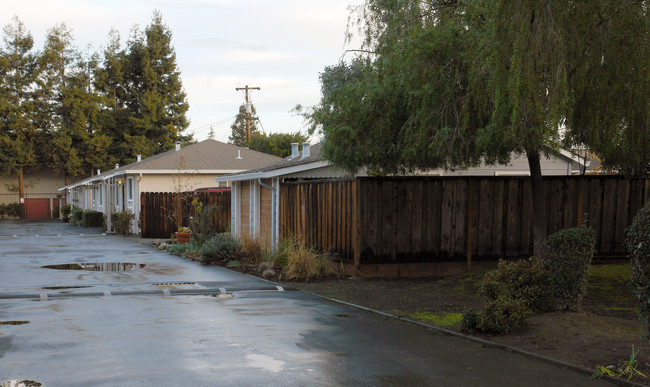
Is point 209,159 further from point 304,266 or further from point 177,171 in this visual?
point 304,266

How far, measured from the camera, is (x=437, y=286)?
13.1 metres

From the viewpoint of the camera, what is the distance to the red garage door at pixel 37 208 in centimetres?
6066

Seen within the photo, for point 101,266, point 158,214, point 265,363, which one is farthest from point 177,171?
point 265,363

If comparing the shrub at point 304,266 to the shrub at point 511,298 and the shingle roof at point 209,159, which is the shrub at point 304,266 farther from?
the shingle roof at point 209,159

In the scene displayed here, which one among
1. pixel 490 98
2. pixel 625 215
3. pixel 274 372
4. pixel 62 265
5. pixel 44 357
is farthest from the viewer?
pixel 62 265

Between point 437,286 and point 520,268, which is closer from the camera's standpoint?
point 520,268

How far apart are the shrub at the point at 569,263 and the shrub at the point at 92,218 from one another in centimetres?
3579

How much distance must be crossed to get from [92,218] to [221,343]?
34.9 meters

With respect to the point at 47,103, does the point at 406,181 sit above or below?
below

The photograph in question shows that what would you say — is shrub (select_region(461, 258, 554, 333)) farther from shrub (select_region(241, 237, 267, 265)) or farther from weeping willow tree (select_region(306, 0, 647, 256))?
shrub (select_region(241, 237, 267, 265))

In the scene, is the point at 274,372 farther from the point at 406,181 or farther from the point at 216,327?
the point at 406,181

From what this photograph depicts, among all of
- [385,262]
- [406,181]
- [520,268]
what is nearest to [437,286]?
[385,262]

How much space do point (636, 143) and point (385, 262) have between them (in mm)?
6145

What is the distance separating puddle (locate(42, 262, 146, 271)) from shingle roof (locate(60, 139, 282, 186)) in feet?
44.5
